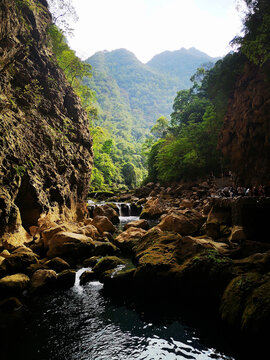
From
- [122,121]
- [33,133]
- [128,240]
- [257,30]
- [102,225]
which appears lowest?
[102,225]

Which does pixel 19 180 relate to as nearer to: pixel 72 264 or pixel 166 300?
pixel 72 264

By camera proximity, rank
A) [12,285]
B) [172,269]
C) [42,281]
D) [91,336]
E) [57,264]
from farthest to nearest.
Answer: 1. [57,264]
2. [42,281]
3. [172,269]
4. [12,285]
5. [91,336]

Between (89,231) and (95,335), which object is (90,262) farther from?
(95,335)

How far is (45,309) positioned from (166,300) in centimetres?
309

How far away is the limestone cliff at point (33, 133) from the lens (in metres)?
8.92

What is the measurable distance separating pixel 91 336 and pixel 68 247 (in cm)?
399

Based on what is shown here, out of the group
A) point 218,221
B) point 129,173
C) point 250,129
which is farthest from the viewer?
point 129,173

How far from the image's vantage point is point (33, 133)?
39.1 ft

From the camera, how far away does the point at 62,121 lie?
598 inches

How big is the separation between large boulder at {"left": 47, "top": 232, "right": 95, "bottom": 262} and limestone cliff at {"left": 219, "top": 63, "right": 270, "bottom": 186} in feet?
37.5

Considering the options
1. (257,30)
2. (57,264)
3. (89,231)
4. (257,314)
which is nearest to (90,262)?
(57,264)

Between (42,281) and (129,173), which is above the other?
(42,281)

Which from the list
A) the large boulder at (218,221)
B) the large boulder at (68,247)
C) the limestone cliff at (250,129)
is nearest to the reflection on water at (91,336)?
the large boulder at (68,247)

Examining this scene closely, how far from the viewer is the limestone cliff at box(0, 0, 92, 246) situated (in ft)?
29.3
